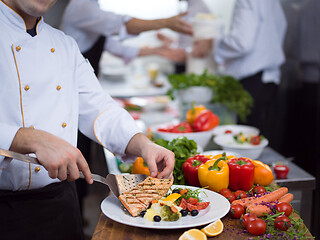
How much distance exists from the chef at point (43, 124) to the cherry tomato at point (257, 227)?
36 cm

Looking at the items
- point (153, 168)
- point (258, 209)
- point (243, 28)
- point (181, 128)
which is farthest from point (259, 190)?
point (243, 28)

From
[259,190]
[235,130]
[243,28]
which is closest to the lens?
[259,190]

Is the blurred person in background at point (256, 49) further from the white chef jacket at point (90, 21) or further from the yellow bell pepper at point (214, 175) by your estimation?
the yellow bell pepper at point (214, 175)

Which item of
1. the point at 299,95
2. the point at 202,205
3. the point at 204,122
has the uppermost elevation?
the point at 202,205

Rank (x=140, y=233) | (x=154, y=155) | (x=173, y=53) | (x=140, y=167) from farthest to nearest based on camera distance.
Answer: (x=173, y=53)
(x=140, y=167)
(x=154, y=155)
(x=140, y=233)

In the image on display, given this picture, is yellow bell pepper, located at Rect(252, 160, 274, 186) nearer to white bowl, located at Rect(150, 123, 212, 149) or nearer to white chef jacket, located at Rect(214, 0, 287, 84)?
white bowl, located at Rect(150, 123, 212, 149)

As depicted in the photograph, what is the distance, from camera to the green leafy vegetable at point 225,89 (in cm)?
285

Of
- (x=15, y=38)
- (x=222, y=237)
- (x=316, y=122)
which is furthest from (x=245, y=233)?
(x=316, y=122)

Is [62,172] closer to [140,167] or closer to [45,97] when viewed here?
[45,97]

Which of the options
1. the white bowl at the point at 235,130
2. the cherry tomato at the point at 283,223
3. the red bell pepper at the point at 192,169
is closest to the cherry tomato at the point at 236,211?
the cherry tomato at the point at 283,223

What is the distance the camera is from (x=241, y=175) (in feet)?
5.22

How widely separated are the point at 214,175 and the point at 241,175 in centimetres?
11

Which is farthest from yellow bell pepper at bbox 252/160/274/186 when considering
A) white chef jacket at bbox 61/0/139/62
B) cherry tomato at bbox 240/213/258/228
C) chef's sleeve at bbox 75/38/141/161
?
white chef jacket at bbox 61/0/139/62

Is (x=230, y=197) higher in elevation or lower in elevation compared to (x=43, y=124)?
lower
